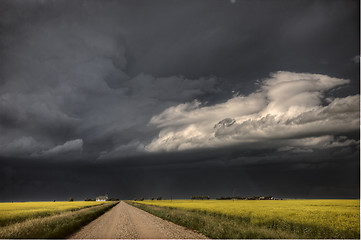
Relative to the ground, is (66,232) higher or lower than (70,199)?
higher

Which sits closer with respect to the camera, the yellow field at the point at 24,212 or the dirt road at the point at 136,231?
the dirt road at the point at 136,231

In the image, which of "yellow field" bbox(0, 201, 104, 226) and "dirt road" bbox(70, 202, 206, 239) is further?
"yellow field" bbox(0, 201, 104, 226)

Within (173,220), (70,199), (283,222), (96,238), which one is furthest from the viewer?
(70,199)

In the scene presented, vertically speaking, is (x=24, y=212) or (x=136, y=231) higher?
(x=136, y=231)

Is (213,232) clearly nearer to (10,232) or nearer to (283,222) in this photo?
(283,222)

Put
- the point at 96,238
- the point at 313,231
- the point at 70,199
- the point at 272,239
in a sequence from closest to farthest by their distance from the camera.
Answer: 1. the point at 272,239
2. the point at 96,238
3. the point at 313,231
4. the point at 70,199

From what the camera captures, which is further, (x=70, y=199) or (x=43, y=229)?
(x=70, y=199)

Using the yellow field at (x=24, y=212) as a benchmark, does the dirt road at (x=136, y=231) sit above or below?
above

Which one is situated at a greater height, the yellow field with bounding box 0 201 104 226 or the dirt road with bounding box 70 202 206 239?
the dirt road with bounding box 70 202 206 239

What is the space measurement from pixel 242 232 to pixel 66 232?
1219 centimetres

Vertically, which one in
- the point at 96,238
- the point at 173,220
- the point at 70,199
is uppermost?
the point at 96,238

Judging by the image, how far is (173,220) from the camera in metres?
24.0

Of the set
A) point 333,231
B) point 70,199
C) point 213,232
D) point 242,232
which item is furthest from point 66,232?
point 70,199

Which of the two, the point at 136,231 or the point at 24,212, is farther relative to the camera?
the point at 24,212
